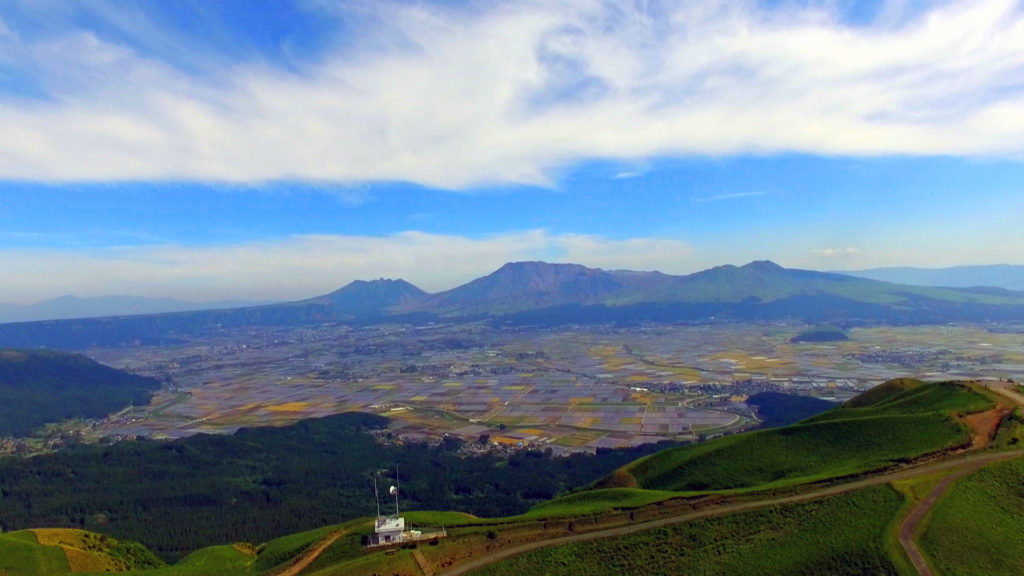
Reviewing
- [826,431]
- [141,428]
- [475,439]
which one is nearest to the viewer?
[826,431]

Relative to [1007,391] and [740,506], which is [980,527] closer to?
[740,506]

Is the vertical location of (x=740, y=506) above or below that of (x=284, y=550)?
above

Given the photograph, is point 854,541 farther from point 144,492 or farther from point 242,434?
point 242,434

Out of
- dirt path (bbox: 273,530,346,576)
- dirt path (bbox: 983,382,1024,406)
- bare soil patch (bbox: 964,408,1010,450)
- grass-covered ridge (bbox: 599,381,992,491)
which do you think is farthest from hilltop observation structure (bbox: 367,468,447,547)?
dirt path (bbox: 983,382,1024,406)

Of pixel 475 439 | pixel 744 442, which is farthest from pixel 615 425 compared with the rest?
pixel 744 442

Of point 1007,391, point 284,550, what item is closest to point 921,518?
point 1007,391

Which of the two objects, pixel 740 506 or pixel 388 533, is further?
pixel 388 533
